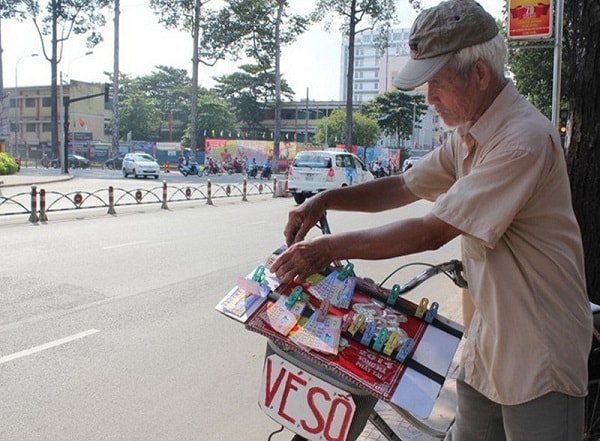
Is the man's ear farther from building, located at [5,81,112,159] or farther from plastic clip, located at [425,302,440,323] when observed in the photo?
building, located at [5,81,112,159]

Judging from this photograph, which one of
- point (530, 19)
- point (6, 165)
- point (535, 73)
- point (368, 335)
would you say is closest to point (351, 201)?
point (368, 335)

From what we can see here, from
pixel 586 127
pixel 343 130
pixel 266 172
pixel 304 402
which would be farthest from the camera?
pixel 343 130

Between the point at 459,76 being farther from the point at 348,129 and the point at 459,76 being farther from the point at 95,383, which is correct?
the point at 348,129

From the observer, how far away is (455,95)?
5.60 feet

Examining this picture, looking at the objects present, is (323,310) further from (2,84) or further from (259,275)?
(2,84)

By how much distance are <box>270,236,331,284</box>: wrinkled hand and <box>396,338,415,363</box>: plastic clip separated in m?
0.33

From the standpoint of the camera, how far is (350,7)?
3612 centimetres

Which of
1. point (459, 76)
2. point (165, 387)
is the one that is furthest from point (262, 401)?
point (165, 387)

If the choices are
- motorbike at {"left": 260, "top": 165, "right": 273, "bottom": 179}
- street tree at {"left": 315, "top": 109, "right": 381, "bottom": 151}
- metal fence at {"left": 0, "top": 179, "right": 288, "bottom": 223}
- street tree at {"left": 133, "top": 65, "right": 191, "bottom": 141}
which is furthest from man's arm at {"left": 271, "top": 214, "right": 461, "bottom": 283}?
street tree at {"left": 133, "top": 65, "right": 191, "bottom": 141}

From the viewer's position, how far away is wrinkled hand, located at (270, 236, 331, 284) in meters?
1.69

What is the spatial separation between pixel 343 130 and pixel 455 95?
197ft

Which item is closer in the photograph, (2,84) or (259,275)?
(259,275)

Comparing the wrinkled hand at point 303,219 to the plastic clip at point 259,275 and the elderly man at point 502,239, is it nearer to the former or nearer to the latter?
the plastic clip at point 259,275

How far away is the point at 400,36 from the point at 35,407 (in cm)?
16284
